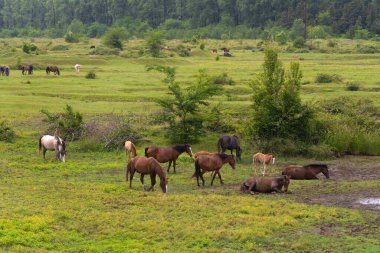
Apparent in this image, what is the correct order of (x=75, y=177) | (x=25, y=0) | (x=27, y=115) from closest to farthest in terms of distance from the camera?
(x=75, y=177) < (x=27, y=115) < (x=25, y=0)

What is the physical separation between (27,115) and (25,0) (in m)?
136

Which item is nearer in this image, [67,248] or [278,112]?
[67,248]

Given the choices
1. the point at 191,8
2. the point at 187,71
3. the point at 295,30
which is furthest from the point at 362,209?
the point at 191,8

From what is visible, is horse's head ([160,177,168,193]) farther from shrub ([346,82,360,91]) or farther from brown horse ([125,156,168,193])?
shrub ([346,82,360,91])

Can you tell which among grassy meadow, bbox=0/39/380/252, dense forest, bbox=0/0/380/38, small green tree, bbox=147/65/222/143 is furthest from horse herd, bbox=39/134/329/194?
dense forest, bbox=0/0/380/38

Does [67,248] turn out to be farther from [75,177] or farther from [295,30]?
Answer: [295,30]

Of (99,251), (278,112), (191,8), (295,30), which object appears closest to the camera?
(99,251)

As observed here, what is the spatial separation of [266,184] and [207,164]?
2059 mm

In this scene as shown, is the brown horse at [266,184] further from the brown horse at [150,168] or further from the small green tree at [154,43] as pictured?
the small green tree at [154,43]

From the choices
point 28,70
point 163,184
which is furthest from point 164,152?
point 28,70

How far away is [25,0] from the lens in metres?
162

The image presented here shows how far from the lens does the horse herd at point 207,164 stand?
63.2 feet

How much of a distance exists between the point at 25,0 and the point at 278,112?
476 ft

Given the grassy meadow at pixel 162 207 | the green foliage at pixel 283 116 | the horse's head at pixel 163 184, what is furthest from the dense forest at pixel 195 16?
the horse's head at pixel 163 184
